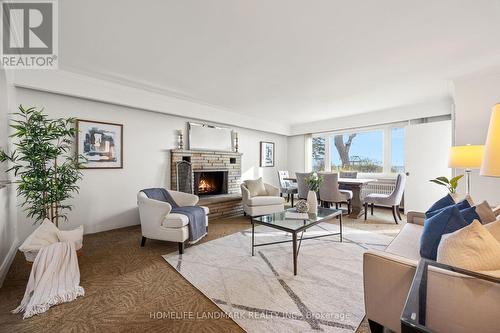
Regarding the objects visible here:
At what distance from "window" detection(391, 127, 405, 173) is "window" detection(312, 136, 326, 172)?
1859mm

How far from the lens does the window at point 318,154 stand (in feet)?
22.6

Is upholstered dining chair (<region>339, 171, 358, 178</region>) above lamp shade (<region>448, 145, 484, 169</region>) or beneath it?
beneath

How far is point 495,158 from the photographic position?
1.02 m

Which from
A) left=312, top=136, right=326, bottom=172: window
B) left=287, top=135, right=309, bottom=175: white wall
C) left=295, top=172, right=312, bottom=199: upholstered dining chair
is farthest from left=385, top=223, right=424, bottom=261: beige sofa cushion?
left=287, top=135, right=309, bottom=175: white wall

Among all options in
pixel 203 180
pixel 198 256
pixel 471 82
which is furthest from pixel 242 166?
pixel 471 82

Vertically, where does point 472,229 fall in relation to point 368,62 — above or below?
below

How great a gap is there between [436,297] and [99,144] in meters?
4.34

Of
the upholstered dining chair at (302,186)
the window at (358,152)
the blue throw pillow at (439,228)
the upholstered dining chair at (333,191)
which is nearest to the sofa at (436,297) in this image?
the blue throw pillow at (439,228)

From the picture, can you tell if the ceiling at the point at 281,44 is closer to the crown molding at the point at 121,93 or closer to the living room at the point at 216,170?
the living room at the point at 216,170

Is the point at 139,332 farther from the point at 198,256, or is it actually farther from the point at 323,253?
the point at 323,253

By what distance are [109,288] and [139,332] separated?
0.74 m

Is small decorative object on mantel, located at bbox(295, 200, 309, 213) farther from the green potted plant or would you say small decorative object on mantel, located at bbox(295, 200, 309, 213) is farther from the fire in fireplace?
the fire in fireplace

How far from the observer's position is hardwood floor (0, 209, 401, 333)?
1.51 m

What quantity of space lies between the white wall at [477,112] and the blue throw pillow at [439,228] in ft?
8.32
